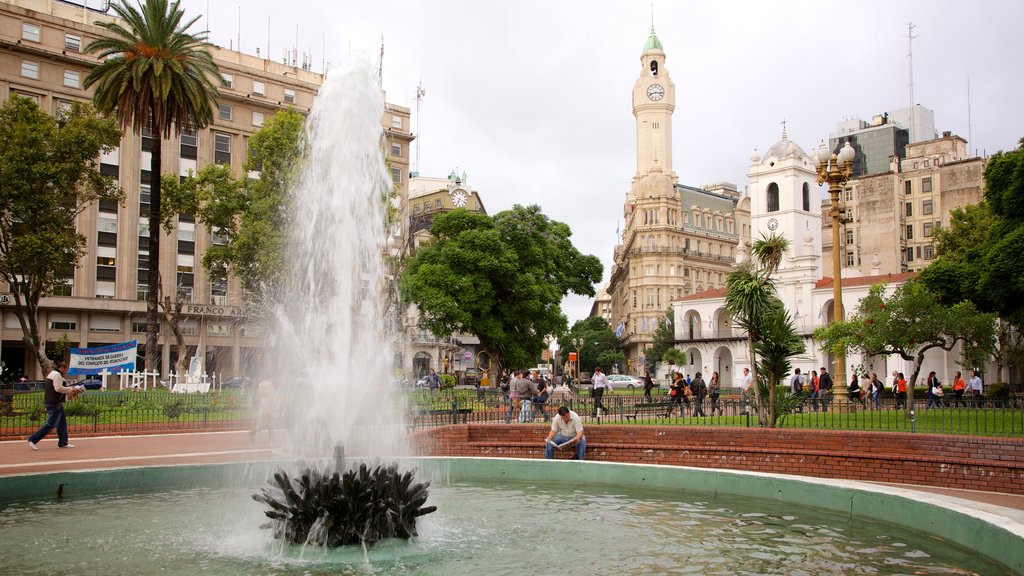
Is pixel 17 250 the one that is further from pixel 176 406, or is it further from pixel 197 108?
pixel 176 406

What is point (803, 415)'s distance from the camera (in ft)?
62.1

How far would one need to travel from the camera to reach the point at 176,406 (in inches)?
821

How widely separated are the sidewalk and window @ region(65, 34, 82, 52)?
4547cm

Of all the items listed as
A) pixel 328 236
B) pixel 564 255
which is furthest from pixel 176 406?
pixel 564 255

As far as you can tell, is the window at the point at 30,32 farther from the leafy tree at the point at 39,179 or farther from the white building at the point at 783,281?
the white building at the point at 783,281

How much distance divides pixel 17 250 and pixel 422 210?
179 feet

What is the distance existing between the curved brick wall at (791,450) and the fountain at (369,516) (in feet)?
7.72

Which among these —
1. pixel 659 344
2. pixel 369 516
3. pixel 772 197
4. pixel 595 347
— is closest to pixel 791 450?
pixel 369 516

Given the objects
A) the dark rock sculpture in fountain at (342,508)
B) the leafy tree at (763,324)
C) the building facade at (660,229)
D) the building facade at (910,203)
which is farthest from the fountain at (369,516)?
the building facade at (660,229)

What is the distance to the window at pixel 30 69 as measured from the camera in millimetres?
52062

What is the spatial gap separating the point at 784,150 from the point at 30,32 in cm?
5779

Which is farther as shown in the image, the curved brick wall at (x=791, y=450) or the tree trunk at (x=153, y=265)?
the tree trunk at (x=153, y=265)

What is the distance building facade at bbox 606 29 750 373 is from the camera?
103250 millimetres

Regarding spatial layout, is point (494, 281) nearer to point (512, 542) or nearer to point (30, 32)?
point (30, 32)
